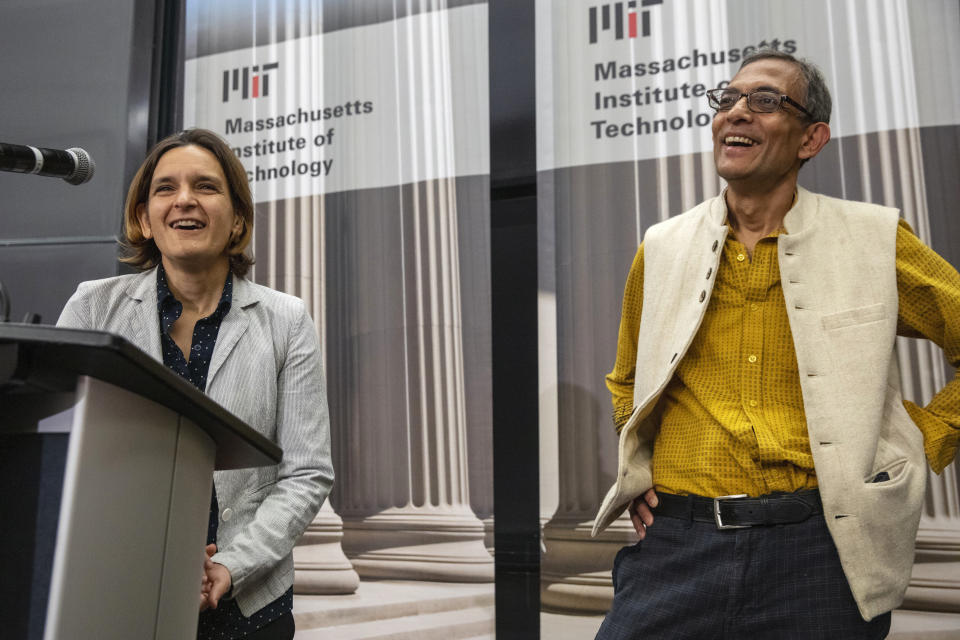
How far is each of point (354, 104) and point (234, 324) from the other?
7.21 feet

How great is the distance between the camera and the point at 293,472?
1.75m

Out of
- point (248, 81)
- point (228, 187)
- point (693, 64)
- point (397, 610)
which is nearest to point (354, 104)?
point (248, 81)

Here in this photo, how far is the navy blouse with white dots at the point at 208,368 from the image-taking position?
1.60 metres

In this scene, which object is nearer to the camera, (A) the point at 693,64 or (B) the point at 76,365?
(B) the point at 76,365

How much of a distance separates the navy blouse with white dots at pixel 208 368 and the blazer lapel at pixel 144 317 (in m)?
0.02

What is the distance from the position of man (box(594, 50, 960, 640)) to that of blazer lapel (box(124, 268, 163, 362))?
98cm

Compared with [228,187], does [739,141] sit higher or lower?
higher

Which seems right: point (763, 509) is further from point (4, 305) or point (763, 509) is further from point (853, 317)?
point (4, 305)

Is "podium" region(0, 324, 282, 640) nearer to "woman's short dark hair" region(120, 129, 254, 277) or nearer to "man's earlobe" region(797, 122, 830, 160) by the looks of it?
"woman's short dark hair" region(120, 129, 254, 277)

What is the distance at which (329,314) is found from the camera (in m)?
3.73

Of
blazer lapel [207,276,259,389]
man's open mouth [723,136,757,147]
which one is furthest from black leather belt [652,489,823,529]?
blazer lapel [207,276,259,389]

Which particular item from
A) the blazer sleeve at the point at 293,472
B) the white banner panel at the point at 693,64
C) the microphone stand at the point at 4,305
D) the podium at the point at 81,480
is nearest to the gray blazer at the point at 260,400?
the blazer sleeve at the point at 293,472

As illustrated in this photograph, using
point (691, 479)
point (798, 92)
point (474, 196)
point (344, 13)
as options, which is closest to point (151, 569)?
point (691, 479)

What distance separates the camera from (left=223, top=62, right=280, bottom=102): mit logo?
4008mm
